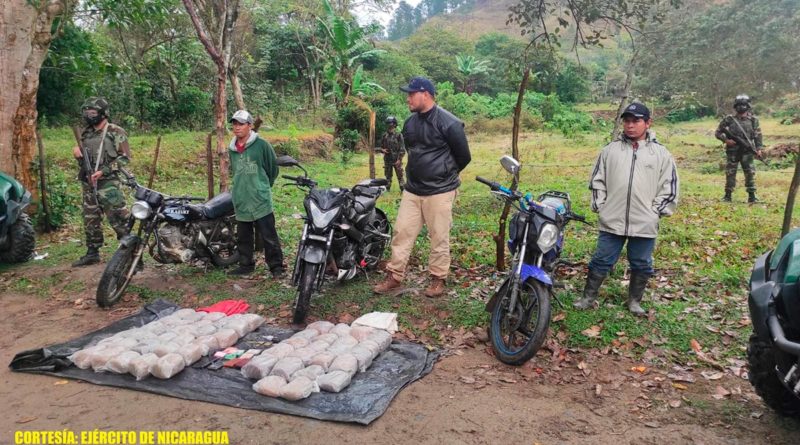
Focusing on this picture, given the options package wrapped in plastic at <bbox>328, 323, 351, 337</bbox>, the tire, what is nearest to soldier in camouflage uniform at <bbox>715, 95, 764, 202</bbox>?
the tire

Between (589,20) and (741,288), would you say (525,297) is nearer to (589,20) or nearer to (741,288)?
(741,288)

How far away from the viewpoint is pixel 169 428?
3131mm

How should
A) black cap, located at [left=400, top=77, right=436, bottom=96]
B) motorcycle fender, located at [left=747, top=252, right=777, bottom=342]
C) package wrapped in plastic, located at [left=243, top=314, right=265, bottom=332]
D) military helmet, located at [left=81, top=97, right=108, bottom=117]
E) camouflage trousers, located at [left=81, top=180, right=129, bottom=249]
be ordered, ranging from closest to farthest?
motorcycle fender, located at [left=747, top=252, right=777, bottom=342]
package wrapped in plastic, located at [left=243, top=314, right=265, bottom=332]
black cap, located at [left=400, top=77, right=436, bottom=96]
military helmet, located at [left=81, top=97, right=108, bottom=117]
camouflage trousers, located at [left=81, top=180, right=129, bottom=249]

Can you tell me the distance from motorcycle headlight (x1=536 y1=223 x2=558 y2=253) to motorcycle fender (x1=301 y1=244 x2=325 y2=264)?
72.8 inches

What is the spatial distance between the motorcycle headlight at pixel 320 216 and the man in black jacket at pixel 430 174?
2.39 ft

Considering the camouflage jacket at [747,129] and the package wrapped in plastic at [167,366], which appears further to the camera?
the camouflage jacket at [747,129]

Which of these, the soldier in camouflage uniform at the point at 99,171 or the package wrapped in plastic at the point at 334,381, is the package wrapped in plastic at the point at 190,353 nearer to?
the package wrapped in plastic at the point at 334,381

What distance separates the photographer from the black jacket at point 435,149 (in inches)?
195

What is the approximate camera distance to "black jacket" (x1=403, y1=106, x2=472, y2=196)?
495cm

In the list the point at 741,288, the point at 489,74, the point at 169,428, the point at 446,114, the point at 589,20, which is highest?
the point at 489,74

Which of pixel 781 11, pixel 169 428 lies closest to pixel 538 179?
pixel 169 428

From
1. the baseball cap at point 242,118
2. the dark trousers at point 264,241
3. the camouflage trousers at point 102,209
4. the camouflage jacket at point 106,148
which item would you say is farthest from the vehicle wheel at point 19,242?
the baseball cap at point 242,118

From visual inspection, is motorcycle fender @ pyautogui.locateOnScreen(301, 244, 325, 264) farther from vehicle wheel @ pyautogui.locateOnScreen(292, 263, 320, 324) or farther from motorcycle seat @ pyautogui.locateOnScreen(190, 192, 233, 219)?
motorcycle seat @ pyautogui.locateOnScreen(190, 192, 233, 219)

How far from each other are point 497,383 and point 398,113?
19277mm
